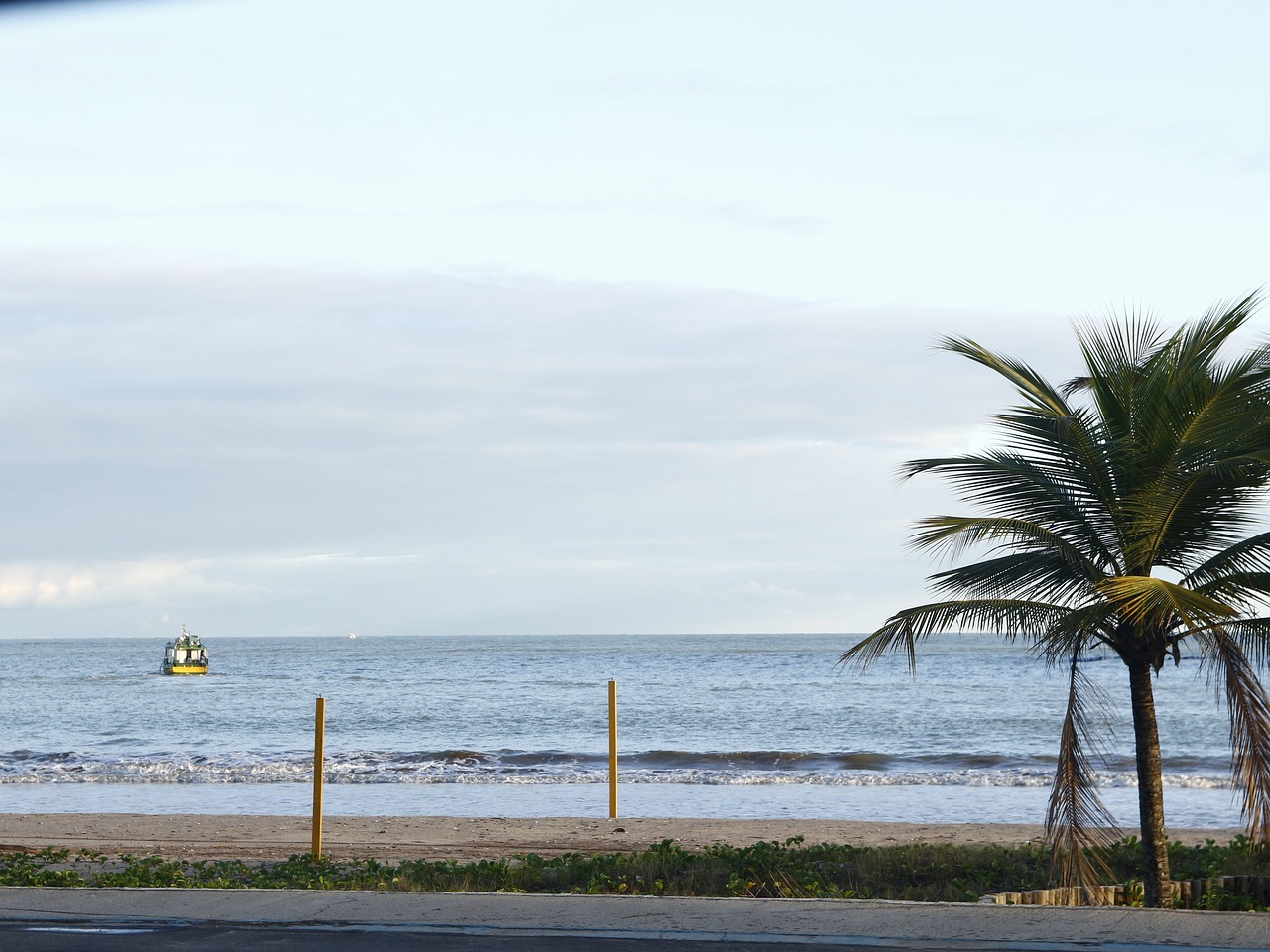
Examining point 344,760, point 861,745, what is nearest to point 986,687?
point 861,745

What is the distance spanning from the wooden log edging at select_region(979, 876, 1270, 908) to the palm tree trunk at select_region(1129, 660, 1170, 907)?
0.22 metres

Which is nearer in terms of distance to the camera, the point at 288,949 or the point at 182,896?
the point at 288,949

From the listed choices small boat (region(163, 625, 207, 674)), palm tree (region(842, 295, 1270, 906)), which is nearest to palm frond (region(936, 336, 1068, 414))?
palm tree (region(842, 295, 1270, 906))

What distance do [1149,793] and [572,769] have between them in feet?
61.9

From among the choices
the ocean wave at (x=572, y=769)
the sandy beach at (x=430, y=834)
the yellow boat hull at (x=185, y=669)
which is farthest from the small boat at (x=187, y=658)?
the sandy beach at (x=430, y=834)

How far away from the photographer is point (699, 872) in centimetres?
1088

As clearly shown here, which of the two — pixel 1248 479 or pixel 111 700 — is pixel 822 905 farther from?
pixel 111 700

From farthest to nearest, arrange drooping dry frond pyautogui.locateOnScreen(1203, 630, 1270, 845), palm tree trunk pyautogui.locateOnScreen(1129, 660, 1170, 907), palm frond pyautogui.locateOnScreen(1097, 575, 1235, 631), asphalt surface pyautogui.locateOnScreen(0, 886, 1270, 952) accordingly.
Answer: palm tree trunk pyautogui.locateOnScreen(1129, 660, 1170, 907)
drooping dry frond pyautogui.locateOnScreen(1203, 630, 1270, 845)
palm frond pyautogui.locateOnScreen(1097, 575, 1235, 631)
asphalt surface pyautogui.locateOnScreen(0, 886, 1270, 952)

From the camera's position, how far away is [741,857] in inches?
449

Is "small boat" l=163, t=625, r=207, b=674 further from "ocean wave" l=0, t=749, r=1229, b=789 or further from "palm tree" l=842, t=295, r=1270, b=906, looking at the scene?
"palm tree" l=842, t=295, r=1270, b=906

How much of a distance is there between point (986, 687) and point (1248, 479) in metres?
48.1

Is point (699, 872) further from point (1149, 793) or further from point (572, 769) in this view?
point (572, 769)

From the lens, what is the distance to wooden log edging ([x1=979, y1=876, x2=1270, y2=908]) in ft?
32.3

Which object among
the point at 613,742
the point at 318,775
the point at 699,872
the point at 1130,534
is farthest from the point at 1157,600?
the point at 613,742
